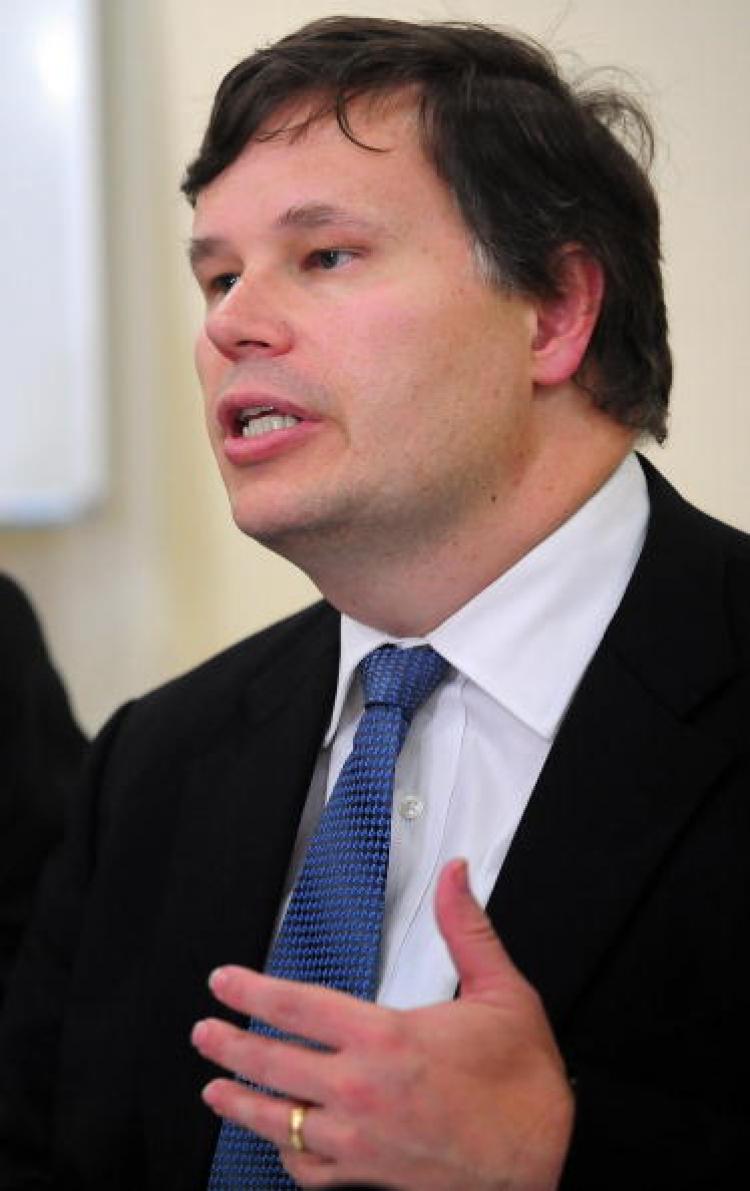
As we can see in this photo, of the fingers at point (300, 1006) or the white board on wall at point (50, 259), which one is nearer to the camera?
the fingers at point (300, 1006)

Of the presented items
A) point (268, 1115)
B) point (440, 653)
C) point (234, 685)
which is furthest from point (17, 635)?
point (268, 1115)

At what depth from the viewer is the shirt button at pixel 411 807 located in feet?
4.11

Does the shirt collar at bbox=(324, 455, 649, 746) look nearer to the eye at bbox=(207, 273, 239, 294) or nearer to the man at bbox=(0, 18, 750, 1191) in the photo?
the man at bbox=(0, 18, 750, 1191)

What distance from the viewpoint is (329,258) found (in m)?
1.29

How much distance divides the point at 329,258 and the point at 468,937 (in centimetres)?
63

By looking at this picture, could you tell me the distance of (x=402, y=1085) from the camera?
2.92ft

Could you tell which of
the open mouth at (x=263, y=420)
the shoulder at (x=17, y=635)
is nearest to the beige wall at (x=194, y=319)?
the shoulder at (x=17, y=635)

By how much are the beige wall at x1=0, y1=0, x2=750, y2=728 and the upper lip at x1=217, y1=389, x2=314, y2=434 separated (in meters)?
0.94

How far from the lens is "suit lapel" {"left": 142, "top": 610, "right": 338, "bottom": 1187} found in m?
1.29

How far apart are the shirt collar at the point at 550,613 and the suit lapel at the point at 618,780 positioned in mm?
31

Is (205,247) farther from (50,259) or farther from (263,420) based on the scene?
(50,259)

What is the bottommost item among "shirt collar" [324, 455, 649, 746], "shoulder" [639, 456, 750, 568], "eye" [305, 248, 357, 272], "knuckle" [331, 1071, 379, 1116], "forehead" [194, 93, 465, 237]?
"knuckle" [331, 1071, 379, 1116]

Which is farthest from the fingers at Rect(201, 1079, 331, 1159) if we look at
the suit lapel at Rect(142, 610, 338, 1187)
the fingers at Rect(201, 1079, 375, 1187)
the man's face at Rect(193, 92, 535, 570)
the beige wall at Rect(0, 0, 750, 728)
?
the beige wall at Rect(0, 0, 750, 728)

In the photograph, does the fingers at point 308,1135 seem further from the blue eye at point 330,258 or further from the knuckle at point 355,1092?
the blue eye at point 330,258
